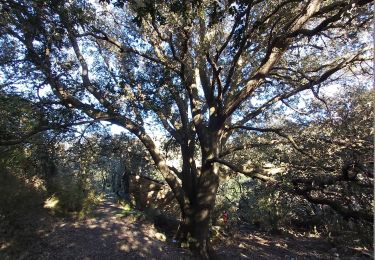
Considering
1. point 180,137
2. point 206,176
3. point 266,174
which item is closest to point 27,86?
point 180,137

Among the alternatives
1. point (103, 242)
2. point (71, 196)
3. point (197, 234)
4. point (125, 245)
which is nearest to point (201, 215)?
point (197, 234)

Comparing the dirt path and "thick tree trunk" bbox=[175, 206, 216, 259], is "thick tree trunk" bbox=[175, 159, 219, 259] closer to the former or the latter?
"thick tree trunk" bbox=[175, 206, 216, 259]

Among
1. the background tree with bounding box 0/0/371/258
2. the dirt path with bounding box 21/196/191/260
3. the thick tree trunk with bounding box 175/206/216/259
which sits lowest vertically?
the dirt path with bounding box 21/196/191/260

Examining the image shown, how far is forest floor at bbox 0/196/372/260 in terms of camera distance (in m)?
8.48

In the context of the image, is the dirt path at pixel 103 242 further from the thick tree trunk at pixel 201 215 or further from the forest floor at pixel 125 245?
the thick tree trunk at pixel 201 215

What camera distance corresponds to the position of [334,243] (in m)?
14.8

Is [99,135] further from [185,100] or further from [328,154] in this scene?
[328,154]

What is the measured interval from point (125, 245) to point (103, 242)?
24.7 inches

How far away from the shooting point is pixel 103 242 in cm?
922

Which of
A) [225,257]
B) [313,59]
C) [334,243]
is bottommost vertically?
[225,257]

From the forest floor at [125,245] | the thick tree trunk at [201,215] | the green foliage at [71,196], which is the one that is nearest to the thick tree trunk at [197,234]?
the thick tree trunk at [201,215]

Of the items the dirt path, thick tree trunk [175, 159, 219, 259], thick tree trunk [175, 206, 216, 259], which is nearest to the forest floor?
the dirt path

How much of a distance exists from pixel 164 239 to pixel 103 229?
217cm

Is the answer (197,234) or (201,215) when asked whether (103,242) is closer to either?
→ (197,234)
